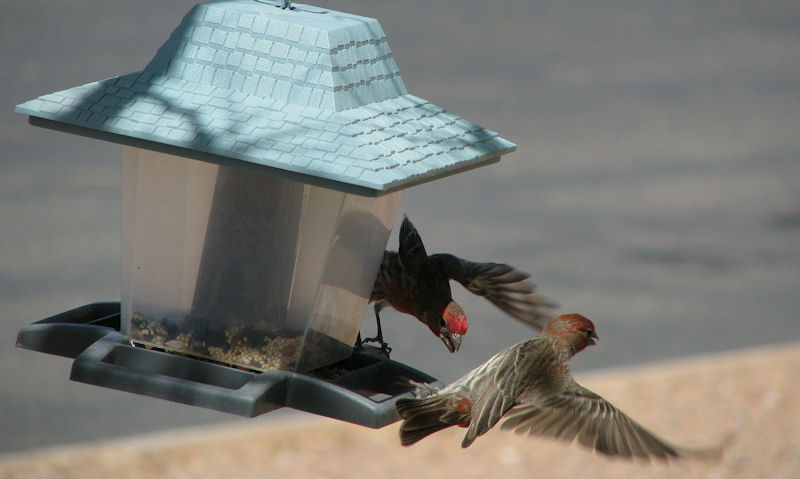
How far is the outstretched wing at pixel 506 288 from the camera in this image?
329 centimetres

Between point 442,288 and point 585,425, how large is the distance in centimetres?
56

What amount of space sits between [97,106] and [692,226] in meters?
10.1

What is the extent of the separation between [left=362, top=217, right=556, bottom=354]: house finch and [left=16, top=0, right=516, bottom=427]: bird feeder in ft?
0.49

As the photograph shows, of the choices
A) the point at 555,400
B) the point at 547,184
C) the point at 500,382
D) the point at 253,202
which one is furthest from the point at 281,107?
the point at 547,184

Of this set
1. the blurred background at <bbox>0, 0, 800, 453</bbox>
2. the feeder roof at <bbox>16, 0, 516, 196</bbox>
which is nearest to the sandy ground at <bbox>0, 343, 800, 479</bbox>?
the blurred background at <bbox>0, 0, 800, 453</bbox>

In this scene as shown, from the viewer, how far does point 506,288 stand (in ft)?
11.0

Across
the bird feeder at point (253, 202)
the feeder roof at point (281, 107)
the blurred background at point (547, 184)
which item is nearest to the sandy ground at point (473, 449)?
the blurred background at point (547, 184)

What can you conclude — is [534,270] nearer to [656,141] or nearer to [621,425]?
[656,141]

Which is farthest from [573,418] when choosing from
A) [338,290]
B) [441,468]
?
[441,468]

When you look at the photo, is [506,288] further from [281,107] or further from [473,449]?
[473,449]

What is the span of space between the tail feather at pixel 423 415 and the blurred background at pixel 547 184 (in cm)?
445

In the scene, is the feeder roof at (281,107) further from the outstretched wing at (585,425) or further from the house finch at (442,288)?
the outstretched wing at (585,425)

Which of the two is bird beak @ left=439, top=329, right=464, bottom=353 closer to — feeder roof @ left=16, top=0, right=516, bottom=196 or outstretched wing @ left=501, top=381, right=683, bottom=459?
outstretched wing @ left=501, top=381, right=683, bottom=459

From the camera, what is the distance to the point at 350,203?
2.84 meters
